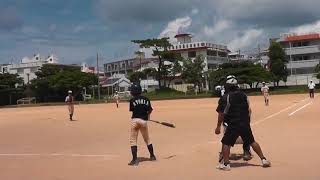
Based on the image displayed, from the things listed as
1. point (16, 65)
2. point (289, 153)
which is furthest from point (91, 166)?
point (16, 65)

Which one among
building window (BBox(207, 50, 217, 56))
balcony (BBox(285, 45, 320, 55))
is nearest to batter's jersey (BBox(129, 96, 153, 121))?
balcony (BBox(285, 45, 320, 55))

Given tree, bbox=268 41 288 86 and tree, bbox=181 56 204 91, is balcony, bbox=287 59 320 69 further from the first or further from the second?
tree, bbox=181 56 204 91

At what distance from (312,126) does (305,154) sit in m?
7.20

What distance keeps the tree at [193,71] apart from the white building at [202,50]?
30.7ft

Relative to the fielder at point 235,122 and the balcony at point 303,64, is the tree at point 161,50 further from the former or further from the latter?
the fielder at point 235,122

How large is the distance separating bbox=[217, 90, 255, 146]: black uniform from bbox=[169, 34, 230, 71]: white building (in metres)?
85.4

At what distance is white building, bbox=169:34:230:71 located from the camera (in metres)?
98.8

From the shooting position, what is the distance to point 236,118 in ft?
32.9

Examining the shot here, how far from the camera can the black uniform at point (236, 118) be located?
10.0 m

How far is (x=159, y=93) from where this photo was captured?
83.8m

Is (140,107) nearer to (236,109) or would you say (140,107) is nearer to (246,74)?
(236,109)

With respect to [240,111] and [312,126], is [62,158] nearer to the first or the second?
[240,111]

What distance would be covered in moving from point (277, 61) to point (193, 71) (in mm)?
13357

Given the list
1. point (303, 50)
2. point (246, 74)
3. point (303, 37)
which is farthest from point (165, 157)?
point (303, 37)
